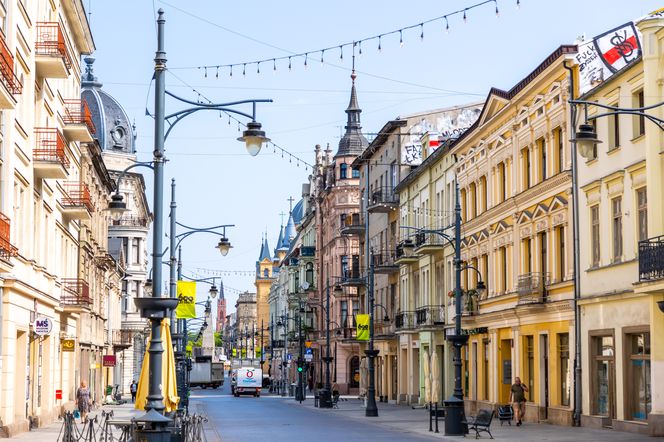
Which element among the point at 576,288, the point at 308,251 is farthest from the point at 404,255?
the point at 308,251

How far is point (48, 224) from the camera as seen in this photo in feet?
134

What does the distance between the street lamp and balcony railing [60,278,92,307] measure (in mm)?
27387

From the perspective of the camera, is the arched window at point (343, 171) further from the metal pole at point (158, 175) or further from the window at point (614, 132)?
the metal pole at point (158, 175)

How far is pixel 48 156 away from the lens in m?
36.2

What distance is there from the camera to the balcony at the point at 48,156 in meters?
35.7

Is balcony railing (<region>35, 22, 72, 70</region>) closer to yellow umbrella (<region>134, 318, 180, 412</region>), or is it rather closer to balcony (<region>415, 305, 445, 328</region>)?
yellow umbrella (<region>134, 318, 180, 412</region>)

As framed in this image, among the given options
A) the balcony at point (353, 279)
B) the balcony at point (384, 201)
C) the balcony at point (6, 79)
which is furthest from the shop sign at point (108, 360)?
the balcony at point (6, 79)

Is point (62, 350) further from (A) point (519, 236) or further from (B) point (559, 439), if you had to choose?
(B) point (559, 439)

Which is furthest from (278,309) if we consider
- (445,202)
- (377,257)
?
(445,202)

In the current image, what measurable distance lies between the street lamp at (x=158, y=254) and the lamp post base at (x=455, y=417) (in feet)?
55.1

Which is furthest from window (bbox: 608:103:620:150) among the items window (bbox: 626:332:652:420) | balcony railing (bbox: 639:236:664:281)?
window (bbox: 626:332:652:420)

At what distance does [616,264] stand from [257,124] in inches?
704

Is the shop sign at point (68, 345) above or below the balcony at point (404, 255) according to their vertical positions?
below

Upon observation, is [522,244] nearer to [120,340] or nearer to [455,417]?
[455,417]
